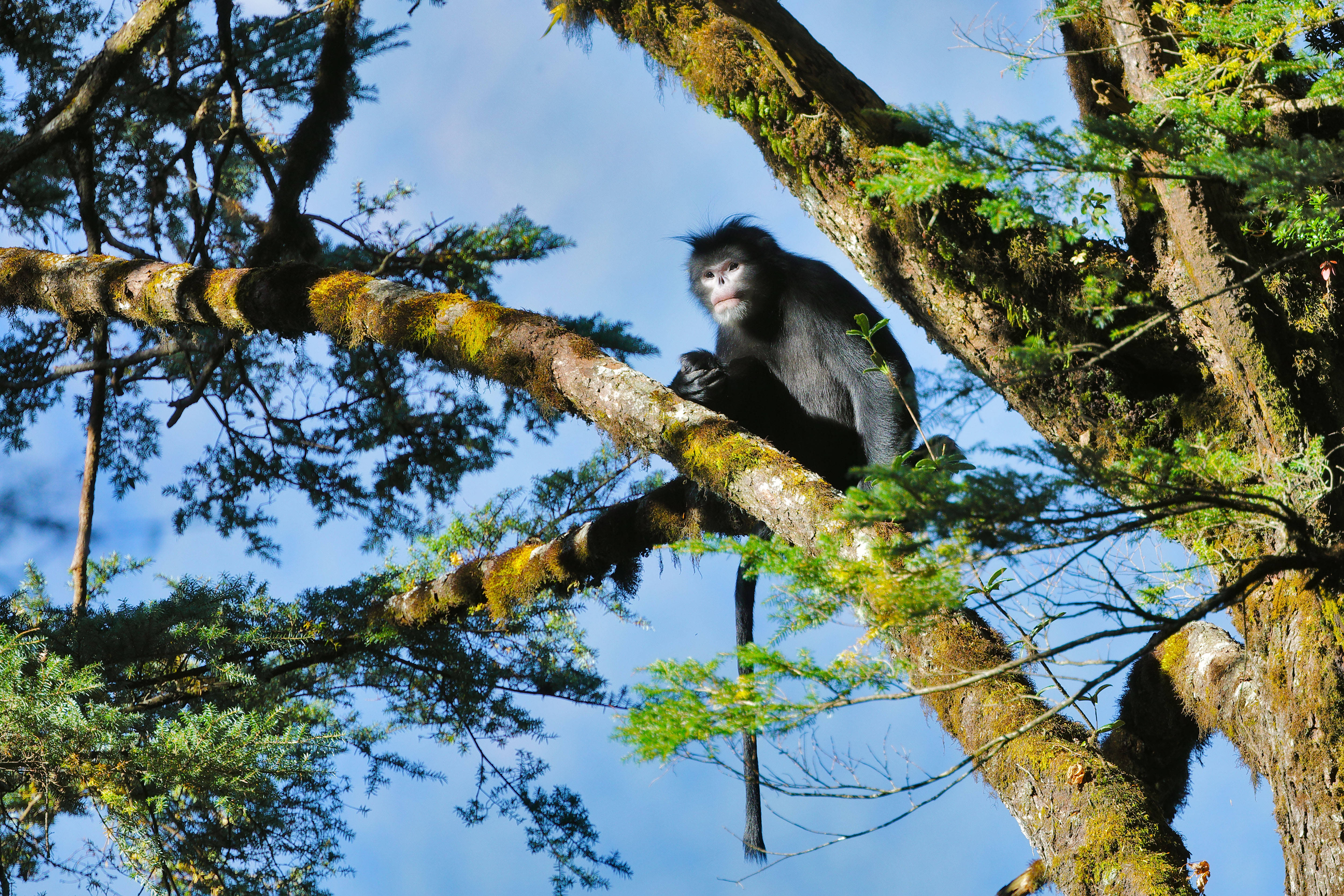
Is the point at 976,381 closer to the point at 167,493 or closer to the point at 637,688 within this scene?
the point at 637,688

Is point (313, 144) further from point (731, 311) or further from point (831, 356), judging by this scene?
point (831, 356)

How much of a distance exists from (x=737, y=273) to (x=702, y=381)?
0.84 m

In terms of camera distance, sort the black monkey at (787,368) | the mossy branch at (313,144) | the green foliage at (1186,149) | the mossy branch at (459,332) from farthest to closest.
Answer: the mossy branch at (313,144), the black monkey at (787,368), the mossy branch at (459,332), the green foliage at (1186,149)

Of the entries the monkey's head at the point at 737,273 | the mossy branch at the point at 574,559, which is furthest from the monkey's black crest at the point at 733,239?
the mossy branch at the point at 574,559

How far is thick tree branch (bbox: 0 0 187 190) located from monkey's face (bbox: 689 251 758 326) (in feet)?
7.85

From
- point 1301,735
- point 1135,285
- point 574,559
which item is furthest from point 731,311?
point 1301,735

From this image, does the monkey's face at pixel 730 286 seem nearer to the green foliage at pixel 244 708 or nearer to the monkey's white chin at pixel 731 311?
the monkey's white chin at pixel 731 311

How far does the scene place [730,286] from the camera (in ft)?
12.8

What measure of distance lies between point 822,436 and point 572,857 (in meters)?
2.15

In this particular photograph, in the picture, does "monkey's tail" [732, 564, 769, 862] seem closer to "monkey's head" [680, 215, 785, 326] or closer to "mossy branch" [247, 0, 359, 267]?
"monkey's head" [680, 215, 785, 326]

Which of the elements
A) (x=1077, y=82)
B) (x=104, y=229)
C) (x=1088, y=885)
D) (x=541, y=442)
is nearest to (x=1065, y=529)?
(x=1088, y=885)

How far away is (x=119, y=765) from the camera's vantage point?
2693 millimetres

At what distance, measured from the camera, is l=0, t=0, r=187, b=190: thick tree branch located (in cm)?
363

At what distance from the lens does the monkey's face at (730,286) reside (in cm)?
386
